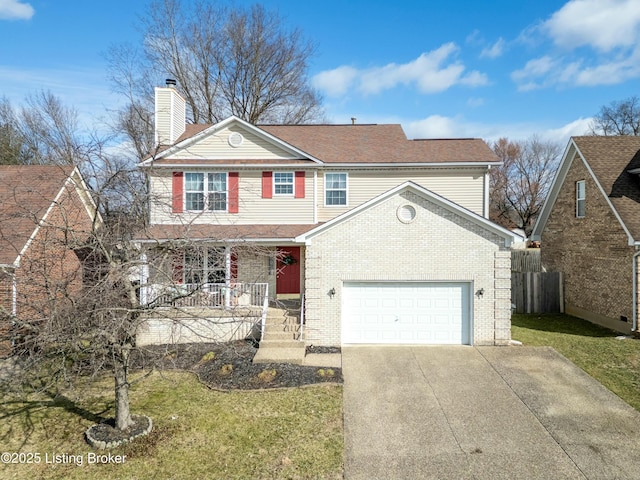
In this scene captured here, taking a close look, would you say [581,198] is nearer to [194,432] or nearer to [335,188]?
[335,188]

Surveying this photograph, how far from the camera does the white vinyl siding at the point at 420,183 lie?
50.7 feet

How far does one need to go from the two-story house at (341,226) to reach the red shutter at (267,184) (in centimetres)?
5

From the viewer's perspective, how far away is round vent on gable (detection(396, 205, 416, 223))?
1163cm

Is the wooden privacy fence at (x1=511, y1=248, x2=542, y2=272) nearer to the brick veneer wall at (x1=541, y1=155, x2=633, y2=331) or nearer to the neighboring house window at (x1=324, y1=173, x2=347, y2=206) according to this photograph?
the brick veneer wall at (x1=541, y1=155, x2=633, y2=331)

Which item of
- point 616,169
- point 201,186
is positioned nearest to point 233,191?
point 201,186

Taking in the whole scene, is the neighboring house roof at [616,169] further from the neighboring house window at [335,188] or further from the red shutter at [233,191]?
the red shutter at [233,191]

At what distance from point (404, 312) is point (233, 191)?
766 centimetres

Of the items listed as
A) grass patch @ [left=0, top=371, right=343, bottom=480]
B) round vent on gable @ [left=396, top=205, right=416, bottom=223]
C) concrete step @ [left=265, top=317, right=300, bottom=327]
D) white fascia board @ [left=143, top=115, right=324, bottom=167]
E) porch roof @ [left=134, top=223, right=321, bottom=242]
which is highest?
white fascia board @ [left=143, top=115, right=324, bottom=167]

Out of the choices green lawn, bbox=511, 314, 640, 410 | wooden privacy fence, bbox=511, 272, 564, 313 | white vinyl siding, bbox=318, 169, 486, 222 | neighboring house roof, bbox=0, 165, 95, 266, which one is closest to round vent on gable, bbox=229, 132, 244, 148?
white vinyl siding, bbox=318, 169, 486, 222

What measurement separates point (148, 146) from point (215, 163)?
1257 cm

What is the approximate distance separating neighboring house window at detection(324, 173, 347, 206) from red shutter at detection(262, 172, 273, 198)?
2.14 m

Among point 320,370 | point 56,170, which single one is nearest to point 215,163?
point 56,170

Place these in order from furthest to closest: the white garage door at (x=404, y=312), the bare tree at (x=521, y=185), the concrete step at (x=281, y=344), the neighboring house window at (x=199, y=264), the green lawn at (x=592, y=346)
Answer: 1. the bare tree at (x=521, y=185)
2. the white garage door at (x=404, y=312)
3. the concrete step at (x=281, y=344)
4. the green lawn at (x=592, y=346)
5. the neighboring house window at (x=199, y=264)

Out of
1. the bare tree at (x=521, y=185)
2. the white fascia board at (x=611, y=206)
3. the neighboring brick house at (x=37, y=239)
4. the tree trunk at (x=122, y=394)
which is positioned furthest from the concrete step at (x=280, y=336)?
the bare tree at (x=521, y=185)
